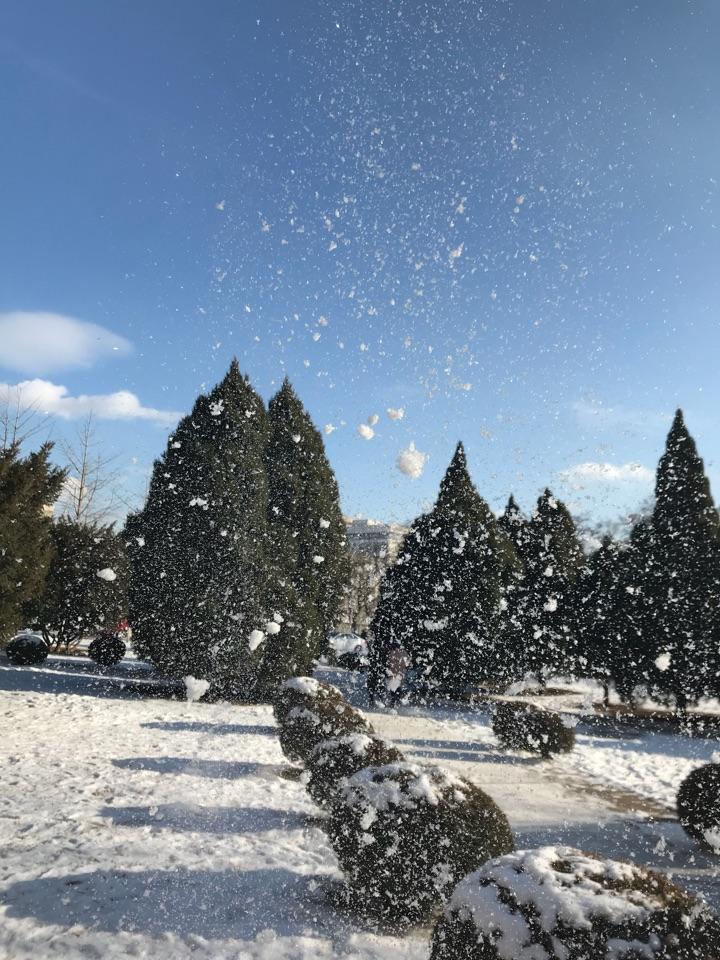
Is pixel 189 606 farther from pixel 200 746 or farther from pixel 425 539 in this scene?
pixel 425 539

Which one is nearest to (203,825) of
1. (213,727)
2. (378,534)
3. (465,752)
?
(213,727)

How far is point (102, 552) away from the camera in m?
21.3

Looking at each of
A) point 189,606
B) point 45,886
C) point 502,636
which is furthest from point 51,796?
point 502,636

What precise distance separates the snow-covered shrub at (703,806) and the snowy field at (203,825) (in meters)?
0.30

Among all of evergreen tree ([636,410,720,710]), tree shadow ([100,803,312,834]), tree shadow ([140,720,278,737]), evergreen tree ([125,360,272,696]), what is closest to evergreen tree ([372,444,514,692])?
evergreen tree ([636,410,720,710])

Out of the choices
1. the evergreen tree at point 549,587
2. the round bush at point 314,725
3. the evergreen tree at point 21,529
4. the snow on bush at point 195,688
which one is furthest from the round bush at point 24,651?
the evergreen tree at point 549,587

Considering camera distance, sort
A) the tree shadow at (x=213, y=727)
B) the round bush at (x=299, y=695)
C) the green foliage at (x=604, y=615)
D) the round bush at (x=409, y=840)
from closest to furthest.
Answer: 1. the round bush at (x=409, y=840)
2. the round bush at (x=299, y=695)
3. the tree shadow at (x=213, y=727)
4. the green foliage at (x=604, y=615)

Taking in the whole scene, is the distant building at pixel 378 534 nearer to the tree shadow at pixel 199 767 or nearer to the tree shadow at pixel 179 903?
the tree shadow at pixel 199 767

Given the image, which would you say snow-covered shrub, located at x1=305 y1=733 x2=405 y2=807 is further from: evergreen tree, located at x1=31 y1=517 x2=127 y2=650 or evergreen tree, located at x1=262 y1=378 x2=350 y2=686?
evergreen tree, located at x1=31 y1=517 x2=127 y2=650

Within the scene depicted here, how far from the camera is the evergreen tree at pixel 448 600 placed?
23.0m

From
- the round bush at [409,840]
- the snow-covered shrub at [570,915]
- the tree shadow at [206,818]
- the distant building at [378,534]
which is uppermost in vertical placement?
the distant building at [378,534]

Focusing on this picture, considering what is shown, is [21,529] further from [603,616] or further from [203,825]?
[603,616]

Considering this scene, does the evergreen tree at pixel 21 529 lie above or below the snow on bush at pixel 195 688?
above

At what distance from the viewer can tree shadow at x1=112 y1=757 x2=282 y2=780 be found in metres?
9.62
